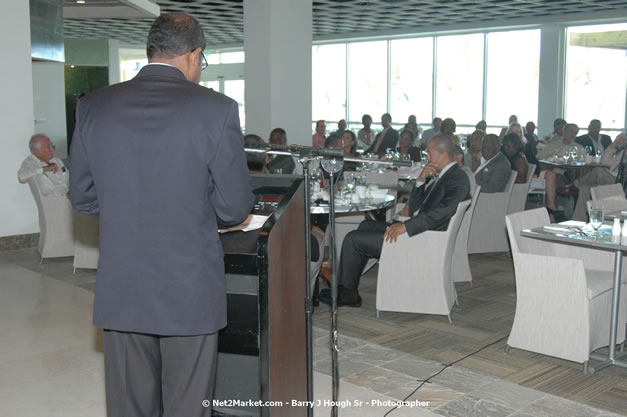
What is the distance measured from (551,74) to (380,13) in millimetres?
A: 4177

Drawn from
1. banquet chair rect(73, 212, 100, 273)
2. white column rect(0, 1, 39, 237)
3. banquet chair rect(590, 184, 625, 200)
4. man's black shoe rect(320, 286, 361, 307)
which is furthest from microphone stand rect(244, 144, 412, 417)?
white column rect(0, 1, 39, 237)

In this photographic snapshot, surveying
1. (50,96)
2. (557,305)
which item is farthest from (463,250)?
(50,96)

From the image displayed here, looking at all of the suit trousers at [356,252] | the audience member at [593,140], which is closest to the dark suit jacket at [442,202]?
the suit trousers at [356,252]

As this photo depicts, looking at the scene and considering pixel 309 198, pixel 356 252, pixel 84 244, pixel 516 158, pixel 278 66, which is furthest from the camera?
pixel 278 66

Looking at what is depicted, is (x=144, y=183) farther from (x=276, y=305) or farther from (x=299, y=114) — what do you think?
(x=299, y=114)

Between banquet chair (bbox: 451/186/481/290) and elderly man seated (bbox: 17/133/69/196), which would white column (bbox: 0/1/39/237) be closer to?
elderly man seated (bbox: 17/133/69/196)

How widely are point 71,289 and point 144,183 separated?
461 centimetres

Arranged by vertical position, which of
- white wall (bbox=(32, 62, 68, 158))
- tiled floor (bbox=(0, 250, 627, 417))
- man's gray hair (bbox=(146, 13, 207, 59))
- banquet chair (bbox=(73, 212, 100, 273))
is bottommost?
tiled floor (bbox=(0, 250, 627, 417))

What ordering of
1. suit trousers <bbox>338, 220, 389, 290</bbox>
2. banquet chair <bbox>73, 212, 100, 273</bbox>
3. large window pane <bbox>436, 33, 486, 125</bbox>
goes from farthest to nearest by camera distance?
large window pane <bbox>436, 33, 486, 125</bbox>
banquet chair <bbox>73, 212, 100, 273</bbox>
suit trousers <bbox>338, 220, 389, 290</bbox>

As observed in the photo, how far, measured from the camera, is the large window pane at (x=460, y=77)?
684 inches

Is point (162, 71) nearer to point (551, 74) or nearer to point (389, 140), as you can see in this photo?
point (389, 140)

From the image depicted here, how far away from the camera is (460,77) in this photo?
17.8m

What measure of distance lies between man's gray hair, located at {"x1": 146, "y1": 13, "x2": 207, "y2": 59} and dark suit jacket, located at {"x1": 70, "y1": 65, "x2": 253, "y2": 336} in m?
0.06

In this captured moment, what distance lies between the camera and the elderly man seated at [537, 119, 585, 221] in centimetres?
897
